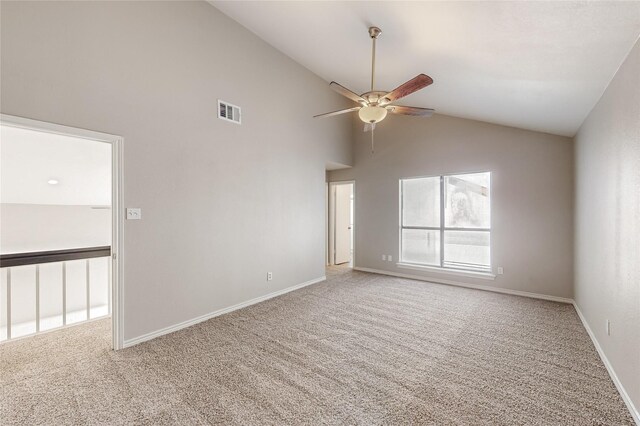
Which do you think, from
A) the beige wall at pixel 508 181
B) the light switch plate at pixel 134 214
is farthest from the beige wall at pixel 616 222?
the light switch plate at pixel 134 214

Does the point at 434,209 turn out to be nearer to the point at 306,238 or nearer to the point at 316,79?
the point at 306,238

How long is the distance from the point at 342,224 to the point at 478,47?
5234mm

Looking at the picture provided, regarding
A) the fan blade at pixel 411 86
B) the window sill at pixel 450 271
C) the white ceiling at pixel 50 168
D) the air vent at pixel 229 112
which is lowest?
the window sill at pixel 450 271

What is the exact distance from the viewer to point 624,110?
80.7 inches

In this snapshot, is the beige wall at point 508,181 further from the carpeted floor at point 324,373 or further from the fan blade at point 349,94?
the fan blade at point 349,94

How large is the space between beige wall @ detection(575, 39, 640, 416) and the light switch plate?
4.07 meters

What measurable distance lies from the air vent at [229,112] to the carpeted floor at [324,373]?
103 inches

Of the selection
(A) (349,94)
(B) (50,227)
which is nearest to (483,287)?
(A) (349,94)

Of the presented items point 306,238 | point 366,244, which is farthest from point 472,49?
point 366,244

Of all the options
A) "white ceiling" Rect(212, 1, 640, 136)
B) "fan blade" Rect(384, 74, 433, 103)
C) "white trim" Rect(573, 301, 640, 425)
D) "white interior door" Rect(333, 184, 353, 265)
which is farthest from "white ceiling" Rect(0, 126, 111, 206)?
"white trim" Rect(573, 301, 640, 425)

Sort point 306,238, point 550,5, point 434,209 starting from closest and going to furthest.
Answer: point 550,5 < point 306,238 < point 434,209

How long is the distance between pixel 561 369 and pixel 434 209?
3381mm

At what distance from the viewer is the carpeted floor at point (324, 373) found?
185cm

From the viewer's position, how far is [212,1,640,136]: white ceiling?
1817 millimetres
